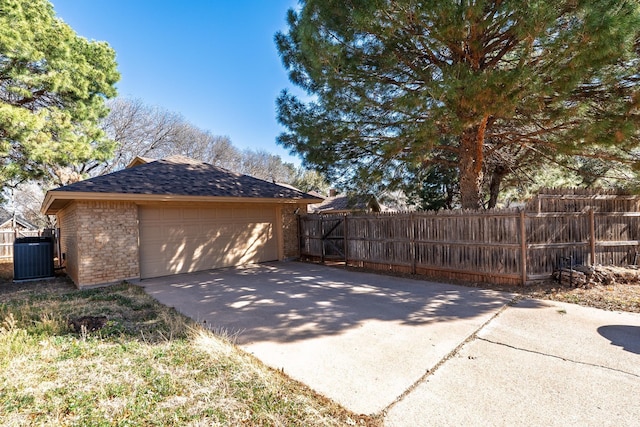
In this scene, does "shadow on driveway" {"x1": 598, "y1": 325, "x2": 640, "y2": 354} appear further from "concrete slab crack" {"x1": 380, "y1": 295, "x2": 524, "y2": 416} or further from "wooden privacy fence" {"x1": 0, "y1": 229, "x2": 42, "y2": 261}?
"wooden privacy fence" {"x1": 0, "y1": 229, "x2": 42, "y2": 261}

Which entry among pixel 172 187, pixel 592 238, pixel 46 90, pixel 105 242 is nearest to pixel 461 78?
pixel 592 238

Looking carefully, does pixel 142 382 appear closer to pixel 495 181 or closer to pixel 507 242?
pixel 507 242

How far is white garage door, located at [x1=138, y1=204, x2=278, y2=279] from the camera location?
29.5 feet

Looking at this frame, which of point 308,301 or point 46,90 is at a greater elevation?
point 46,90

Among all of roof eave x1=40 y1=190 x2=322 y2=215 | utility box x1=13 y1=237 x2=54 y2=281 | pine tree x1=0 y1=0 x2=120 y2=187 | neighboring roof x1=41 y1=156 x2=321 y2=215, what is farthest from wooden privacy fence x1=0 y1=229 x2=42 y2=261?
roof eave x1=40 y1=190 x2=322 y2=215

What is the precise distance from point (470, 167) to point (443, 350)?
18.1 feet

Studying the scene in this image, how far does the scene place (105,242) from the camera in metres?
8.11

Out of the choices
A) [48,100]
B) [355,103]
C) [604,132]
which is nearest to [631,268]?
[604,132]

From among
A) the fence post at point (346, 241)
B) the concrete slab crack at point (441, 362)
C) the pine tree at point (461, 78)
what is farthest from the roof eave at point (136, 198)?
the concrete slab crack at point (441, 362)

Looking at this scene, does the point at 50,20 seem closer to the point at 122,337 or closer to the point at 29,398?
the point at 122,337

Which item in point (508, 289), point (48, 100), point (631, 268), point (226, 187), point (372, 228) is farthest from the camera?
point (48, 100)

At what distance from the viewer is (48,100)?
11.5 m

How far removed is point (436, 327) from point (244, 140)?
30995mm

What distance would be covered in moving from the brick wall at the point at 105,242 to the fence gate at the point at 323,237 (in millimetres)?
5678
